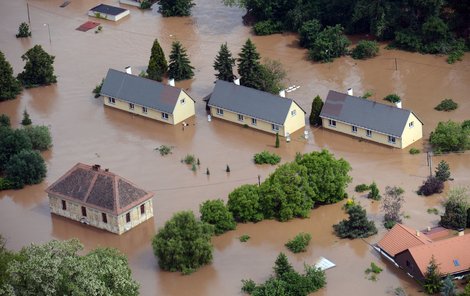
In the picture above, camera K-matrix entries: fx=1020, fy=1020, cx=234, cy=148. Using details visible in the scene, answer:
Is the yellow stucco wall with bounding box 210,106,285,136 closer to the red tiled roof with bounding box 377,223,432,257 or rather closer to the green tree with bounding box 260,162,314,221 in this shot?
the green tree with bounding box 260,162,314,221

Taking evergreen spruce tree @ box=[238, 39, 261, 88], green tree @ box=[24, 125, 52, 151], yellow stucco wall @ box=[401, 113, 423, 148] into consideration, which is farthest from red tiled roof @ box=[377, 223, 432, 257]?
green tree @ box=[24, 125, 52, 151]

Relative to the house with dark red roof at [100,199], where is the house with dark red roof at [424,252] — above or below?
above

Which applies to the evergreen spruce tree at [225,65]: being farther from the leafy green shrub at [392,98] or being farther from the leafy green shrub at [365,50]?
the leafy green shrub at [392,98]

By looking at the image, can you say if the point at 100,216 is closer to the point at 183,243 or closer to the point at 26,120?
the point at 183,243

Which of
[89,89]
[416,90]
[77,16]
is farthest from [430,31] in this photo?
[77,16]

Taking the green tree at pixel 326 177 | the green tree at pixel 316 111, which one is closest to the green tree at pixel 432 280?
the green tree at pixel 326 177
